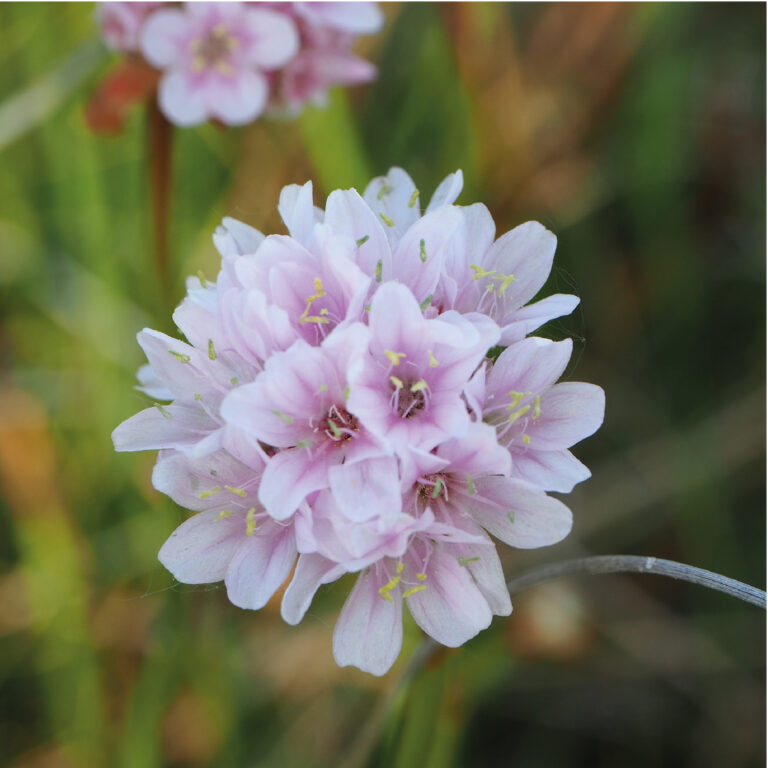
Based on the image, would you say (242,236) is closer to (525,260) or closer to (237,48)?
(525,260)

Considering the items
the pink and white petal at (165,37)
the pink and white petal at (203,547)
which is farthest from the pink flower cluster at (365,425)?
the pink and white petal at (165,37)

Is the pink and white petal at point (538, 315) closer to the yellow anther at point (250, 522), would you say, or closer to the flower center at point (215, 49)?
the yellow anther at point (250, 522)

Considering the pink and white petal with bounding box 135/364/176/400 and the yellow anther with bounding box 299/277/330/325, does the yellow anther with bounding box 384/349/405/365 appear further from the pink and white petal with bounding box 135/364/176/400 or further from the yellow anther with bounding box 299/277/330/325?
the pink and white petal with bounding box 135/364/176/400

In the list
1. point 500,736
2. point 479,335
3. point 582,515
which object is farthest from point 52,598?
point 479,335

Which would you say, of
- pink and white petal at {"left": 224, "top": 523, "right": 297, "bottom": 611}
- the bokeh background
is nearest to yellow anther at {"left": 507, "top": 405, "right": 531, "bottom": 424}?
pink and white petal at {"left": 224, "top": 523, "right": 297, "bottom": 611}

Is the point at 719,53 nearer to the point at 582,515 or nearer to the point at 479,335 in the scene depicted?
the point at 582,515

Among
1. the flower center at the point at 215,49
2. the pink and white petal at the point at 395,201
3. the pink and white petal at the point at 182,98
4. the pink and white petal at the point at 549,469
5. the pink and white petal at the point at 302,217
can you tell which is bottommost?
Answer: the pink and white petal at the point at 549,469

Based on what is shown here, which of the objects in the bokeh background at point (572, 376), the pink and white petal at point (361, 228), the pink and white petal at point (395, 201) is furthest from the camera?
the bokeh background at point (572, 376)
